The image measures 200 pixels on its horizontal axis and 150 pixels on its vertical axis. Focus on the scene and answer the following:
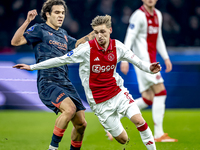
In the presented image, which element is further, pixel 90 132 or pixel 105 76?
pixel 90 132

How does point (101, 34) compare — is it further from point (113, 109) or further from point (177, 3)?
point (177, 3)

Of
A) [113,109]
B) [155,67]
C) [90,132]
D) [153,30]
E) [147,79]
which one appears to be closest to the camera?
[155,67]

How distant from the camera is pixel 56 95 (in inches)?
129

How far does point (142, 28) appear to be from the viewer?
467 cm

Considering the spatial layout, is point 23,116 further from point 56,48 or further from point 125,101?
point 125,101

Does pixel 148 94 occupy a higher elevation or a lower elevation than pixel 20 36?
lower

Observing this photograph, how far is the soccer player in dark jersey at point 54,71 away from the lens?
10.8 ft

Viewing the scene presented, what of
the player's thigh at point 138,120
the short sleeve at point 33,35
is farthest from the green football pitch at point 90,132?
the short sleeve at point 33,35

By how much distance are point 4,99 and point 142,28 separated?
12.8ft

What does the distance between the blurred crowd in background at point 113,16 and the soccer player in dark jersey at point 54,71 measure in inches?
210

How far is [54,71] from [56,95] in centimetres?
33

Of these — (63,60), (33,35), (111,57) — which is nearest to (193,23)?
(111,57)

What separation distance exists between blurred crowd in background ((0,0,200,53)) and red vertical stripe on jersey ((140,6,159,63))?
14.0 ft

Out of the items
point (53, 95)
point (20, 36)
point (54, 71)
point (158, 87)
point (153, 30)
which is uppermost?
point (20, 36)
